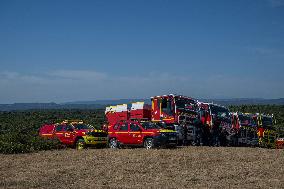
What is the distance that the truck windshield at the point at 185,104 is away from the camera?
83.5ft

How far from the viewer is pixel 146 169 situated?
1585 cm

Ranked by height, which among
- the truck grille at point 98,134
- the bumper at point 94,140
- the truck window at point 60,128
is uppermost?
the truck window at point 60,128

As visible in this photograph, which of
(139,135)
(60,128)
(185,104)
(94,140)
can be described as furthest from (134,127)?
(60,128)

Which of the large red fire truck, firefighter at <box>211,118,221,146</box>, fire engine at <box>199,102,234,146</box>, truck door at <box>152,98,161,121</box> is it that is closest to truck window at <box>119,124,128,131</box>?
the large red fire truck

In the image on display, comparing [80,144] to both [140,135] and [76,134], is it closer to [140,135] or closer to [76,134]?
[76,134]

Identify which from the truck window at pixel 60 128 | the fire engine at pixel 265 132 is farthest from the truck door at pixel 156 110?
the fire engine at pixel 265 132

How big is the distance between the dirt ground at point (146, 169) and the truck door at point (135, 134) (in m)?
2.35

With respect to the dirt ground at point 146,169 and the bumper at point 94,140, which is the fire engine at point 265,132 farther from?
the bumper at point 94,140

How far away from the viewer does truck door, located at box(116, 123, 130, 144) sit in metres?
23.6

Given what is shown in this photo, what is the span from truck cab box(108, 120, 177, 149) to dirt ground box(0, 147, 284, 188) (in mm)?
1883

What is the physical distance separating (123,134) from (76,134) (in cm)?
296

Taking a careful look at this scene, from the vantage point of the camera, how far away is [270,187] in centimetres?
1283

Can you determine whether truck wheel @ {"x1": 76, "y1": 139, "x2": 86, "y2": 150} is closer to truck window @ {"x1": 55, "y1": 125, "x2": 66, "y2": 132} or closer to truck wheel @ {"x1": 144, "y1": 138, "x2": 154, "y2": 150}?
truck window @ {"x1": 55, "y1": 125, "x2": 66, "y2": 132}

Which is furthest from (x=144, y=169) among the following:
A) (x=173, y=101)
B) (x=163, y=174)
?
(x=173, y=101)
